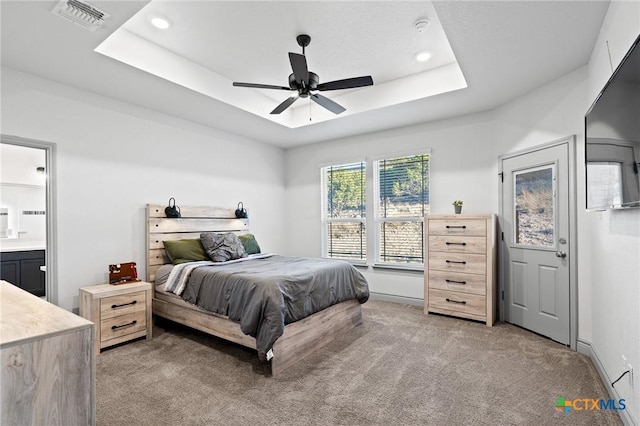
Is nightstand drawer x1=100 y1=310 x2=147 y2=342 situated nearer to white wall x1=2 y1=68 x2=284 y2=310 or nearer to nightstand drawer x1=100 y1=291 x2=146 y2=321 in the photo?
nightstand drawer x1=100 y1=291 x2=146 y2=321

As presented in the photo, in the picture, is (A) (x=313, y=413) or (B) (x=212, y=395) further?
(B) (x=212, y=395)

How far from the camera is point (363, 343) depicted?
3.21 m

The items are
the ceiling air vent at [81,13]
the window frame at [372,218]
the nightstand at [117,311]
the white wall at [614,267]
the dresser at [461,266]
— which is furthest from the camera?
the window frame at [372,218]

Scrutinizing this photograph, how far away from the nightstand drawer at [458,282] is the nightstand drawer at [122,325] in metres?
3.40

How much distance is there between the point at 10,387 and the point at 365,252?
4523mm

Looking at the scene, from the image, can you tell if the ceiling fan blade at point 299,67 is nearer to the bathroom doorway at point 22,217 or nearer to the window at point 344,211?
the window at point 344,211

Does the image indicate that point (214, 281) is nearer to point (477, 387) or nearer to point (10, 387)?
point (10, 387)

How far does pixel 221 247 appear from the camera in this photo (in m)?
4.05

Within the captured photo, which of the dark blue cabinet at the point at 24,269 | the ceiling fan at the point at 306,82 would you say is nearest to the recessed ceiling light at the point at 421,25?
the ceiling fan at the point at 306,82

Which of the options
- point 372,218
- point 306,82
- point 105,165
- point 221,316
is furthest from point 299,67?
point 372,218

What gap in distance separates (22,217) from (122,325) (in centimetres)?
265

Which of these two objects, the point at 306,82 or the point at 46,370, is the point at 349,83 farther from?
the point at 46,370

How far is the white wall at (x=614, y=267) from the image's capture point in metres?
1.83

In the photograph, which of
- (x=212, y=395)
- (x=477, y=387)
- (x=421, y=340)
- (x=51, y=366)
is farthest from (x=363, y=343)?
(x=51, y=366)
